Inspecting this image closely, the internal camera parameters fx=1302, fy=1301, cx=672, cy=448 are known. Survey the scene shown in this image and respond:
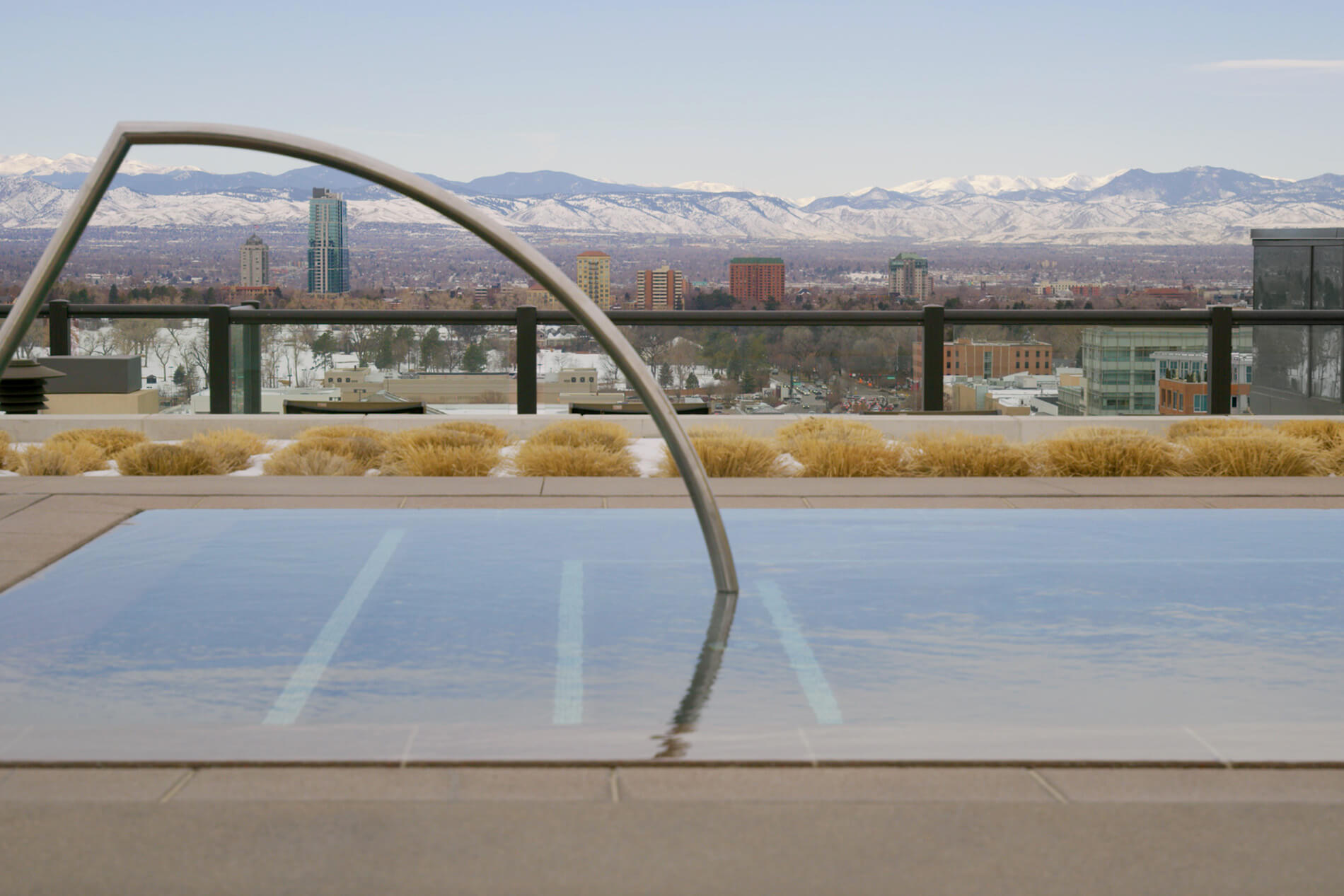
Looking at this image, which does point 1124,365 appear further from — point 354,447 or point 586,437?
point 354,447

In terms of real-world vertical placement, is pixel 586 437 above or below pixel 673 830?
above

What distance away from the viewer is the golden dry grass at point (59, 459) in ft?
31.0

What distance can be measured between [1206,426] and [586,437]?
536cm

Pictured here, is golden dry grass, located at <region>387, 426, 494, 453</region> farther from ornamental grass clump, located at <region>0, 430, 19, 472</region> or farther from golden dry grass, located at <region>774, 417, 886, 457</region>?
ornamental grass clump, located at <region>0, 430, 19, 472</region>

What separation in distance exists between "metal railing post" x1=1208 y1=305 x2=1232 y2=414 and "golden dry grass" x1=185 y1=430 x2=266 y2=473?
28.7 feet

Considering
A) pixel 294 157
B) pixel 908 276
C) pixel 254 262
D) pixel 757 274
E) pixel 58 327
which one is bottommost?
pixel 58 327

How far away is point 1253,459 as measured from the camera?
9.26 meters

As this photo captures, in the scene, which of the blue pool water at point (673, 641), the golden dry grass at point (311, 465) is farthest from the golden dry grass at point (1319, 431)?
the golden dry grass at point (311, 465)

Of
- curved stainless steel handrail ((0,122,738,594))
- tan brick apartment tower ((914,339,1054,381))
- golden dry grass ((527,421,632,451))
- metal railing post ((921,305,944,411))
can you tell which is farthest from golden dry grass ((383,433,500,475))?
tan brick apartment tower ((914,339,1054,381))

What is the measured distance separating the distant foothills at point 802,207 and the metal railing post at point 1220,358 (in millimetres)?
52049

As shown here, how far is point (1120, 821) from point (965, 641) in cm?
183

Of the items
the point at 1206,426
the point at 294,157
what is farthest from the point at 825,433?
the point at 294,157

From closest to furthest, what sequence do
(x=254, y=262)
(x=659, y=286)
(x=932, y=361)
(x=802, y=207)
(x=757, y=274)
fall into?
1. (x=932, y=361)
2. (x=659, y=286)
3. (x=757, y=274)
4. (x=254, y=262)
5. (x=802, y=207)

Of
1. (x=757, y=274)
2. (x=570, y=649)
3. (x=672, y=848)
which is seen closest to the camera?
(x=672, y=848)
